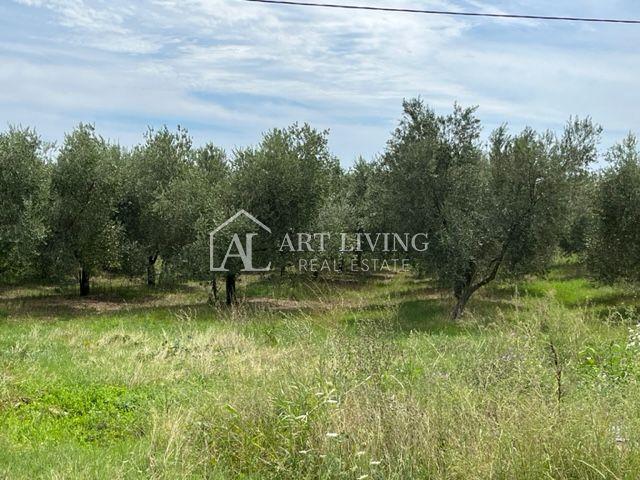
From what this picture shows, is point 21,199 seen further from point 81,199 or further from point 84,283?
point 84,283

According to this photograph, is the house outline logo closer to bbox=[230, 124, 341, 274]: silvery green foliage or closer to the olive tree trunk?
bbox=[230, 124, 341, 274]: silvery green foliage

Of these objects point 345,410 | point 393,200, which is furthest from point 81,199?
point 345,410

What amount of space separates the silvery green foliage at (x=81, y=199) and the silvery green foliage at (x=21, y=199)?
114 cm

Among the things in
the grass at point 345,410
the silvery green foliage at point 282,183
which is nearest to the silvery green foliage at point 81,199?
the silvery green foliage at point 282,183

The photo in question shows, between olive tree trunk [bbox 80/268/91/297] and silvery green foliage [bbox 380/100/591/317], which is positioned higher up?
silvery green foliage [bbox 380/100/591/317]

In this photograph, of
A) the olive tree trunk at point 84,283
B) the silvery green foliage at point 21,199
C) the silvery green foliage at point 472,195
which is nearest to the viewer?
the silvery green foliage at point 472,195

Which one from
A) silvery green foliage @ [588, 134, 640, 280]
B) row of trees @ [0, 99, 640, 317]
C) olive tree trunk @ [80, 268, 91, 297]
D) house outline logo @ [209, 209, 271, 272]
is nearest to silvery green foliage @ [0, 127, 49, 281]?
row of trees @ [0, 99, 640, 317]

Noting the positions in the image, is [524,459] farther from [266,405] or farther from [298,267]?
[298,267]

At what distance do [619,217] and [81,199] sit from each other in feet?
67.2

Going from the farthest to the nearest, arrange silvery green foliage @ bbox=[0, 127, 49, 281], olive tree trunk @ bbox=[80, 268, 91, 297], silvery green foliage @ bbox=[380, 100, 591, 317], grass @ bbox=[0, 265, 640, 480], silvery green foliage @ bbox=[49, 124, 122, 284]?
olive tree trunk @ bbox=[80, 268, 91, 297]
silvery green foliage @ bbox=[49, 124, 122, 284]
silvery green foliage @ bbox=[0, 127, 49, 281]
silvery green foliage @ bbox=[380, 100, 591, 317]
grass @ bbox=[0, 265, 640, 480]

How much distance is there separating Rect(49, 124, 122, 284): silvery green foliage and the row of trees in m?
0.05

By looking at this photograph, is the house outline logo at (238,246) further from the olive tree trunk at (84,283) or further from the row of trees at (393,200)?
the olive tree trunk at (84,283)

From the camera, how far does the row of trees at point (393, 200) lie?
57.4ft

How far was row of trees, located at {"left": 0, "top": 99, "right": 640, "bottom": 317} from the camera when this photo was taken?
57.4ft
